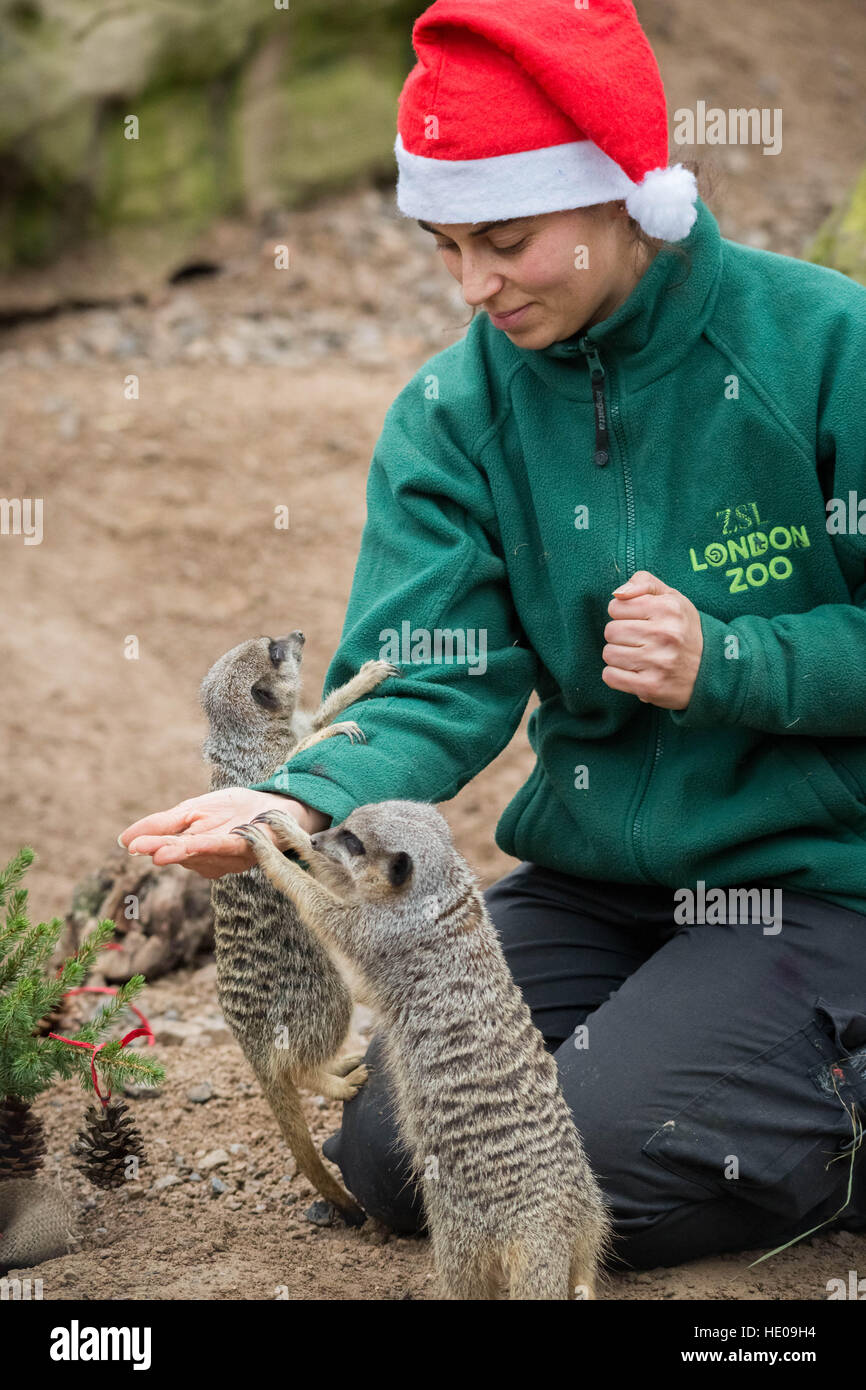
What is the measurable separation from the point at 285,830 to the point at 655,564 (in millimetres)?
785

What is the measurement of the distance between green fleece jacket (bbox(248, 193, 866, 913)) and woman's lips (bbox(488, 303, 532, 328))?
139mm

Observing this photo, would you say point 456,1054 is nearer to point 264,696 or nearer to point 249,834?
point 249,834

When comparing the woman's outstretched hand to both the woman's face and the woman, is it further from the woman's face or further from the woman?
the woman's face

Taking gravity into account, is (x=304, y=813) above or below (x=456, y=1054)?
above

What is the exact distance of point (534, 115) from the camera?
2.16m

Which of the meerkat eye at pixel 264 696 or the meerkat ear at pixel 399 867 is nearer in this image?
the meerkat ear at pixel 399 867

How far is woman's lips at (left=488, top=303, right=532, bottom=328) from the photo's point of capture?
233 cm

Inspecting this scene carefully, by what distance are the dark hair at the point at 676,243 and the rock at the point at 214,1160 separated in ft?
5.64

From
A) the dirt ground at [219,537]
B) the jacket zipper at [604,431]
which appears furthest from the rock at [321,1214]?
the jacket zipper at [604,431]

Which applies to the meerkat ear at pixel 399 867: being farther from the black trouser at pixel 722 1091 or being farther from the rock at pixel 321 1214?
the rock at pixel 321 1214

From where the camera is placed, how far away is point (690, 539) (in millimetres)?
2447

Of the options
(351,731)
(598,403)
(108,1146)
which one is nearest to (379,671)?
(351,731)

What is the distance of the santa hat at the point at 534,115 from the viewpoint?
2133 mm

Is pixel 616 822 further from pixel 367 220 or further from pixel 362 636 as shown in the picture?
pixel 367 220
